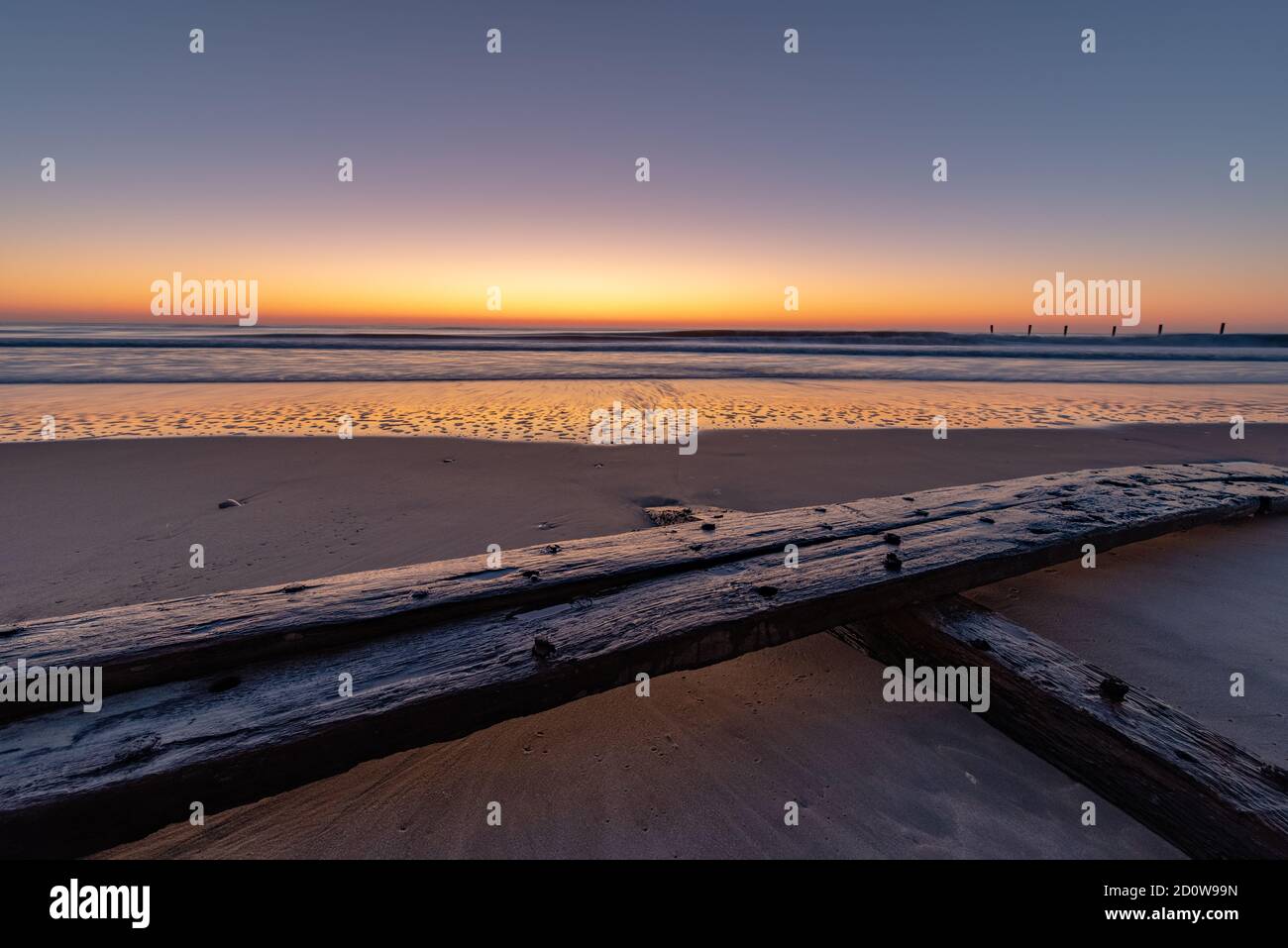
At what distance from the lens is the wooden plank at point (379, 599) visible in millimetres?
1792

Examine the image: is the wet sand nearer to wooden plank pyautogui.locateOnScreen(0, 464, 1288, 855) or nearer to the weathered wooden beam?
wooden plank pyautogui.locateOnScreen(0, 464, 1288, 855)

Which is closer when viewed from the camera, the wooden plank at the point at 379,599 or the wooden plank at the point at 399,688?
the wooden plank at the point at 399,688

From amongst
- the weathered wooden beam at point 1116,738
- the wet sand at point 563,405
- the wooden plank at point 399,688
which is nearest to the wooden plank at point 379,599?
the wooden plank at point 399,688

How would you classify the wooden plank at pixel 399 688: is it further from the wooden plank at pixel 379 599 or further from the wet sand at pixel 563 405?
the wet sand at pixel 563 405

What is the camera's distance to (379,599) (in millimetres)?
2156

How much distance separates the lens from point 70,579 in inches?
145

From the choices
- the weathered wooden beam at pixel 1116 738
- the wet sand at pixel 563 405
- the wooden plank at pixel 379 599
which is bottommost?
the weathered wooden beam at pixel 1116 738

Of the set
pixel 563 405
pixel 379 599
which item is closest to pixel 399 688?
pixel 379 599

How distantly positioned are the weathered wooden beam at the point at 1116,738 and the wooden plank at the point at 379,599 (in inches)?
30.3

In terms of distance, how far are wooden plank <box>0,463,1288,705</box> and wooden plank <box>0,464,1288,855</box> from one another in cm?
7

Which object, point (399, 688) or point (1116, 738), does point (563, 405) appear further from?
point (1116, 738)

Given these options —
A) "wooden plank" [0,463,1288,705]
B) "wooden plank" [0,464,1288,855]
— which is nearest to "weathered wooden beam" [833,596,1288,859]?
"wooden plank" [0,464,1288,855]

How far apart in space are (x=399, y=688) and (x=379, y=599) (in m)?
0.53
